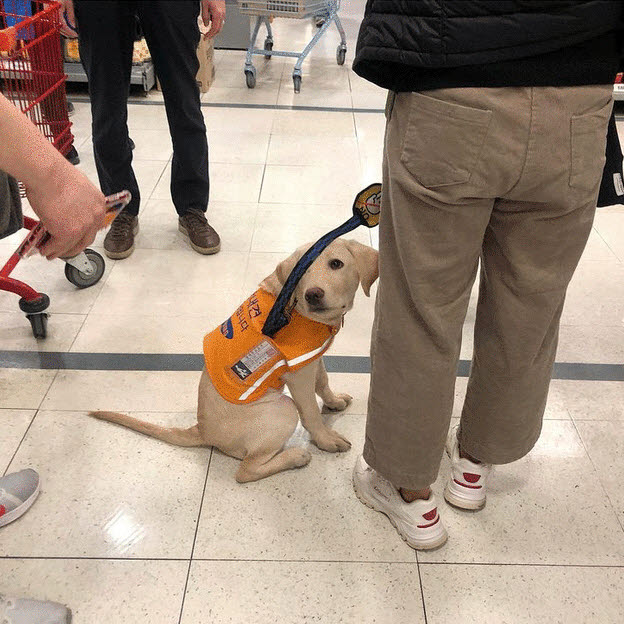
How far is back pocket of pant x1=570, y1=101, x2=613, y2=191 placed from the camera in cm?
85

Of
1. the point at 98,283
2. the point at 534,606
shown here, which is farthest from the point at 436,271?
the point at 98,283

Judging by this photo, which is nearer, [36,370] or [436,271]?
[436,271]

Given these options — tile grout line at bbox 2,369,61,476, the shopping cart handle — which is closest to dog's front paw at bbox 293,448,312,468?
tile grout line at bbox 2,369,61,476

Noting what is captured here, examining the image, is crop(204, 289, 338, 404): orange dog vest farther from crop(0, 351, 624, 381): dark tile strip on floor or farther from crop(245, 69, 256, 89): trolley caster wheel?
crop(245, 69, 256, 89): trolley caster wheel

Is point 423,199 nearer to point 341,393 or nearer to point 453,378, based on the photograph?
point 453,378

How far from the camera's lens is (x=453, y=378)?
1182 mm

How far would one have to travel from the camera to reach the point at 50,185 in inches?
31.2

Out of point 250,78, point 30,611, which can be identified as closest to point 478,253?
point 30,611

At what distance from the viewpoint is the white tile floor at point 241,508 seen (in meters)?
1.26

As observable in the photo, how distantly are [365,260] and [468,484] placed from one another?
588 millimetres

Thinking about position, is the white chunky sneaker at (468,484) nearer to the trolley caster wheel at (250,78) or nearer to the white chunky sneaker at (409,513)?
the white chunky sneaker at (409,513)

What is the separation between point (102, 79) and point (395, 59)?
1280 millimetres

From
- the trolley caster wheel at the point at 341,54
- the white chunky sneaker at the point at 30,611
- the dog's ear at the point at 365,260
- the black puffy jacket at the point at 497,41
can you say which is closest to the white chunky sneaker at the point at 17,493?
the white chunky sneaker at the point at 30,611

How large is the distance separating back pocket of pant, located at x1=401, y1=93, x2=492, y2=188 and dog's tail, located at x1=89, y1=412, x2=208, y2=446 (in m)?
0.92
